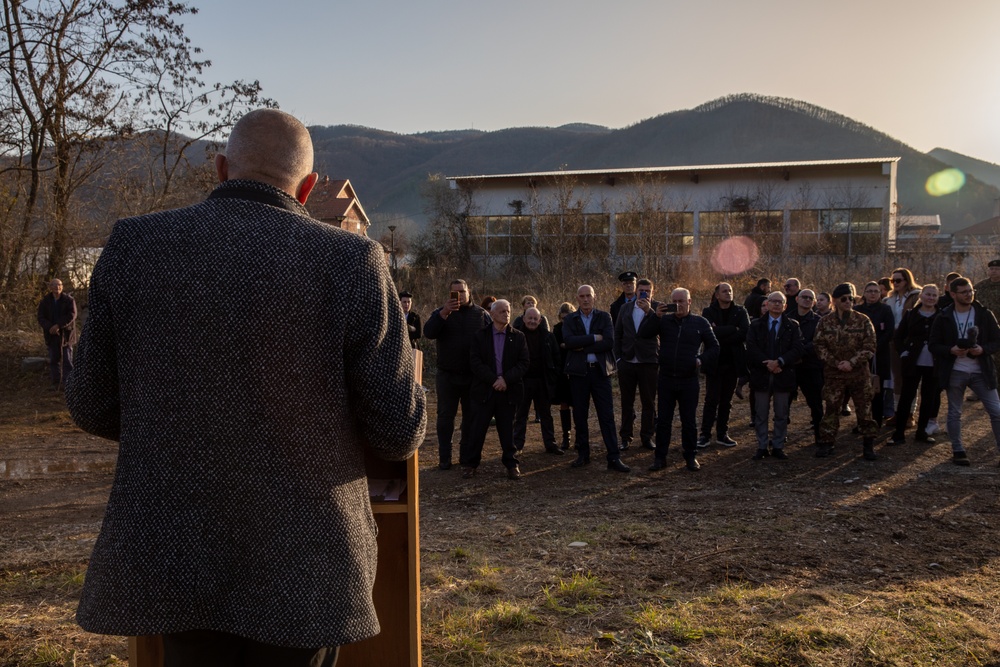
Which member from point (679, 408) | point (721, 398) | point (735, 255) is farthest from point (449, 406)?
point (735, 255)

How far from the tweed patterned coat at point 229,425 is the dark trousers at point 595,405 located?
7.67 meters

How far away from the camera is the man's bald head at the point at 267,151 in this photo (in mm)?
2174

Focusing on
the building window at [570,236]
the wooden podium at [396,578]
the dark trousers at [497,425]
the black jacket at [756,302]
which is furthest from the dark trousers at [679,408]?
the building window at [570,236]

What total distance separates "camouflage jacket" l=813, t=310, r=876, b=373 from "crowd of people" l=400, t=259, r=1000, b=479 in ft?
0.05

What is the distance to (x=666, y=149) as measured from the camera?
6294 inches

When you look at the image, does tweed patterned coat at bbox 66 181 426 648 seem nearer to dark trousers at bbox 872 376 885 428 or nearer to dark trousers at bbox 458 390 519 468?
dark trousers at bbox 458 390 519 468

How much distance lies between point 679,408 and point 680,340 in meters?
0.82

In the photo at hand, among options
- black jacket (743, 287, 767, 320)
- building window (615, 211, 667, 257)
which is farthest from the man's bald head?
building window (615, 211, 667, 257)

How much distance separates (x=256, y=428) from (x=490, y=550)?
4.54 metres

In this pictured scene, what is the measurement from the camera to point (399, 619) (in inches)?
129

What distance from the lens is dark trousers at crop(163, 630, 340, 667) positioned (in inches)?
79.2

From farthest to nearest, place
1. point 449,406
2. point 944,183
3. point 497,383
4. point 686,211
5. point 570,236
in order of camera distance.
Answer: point 944,183, point 686,211, point 570,236, point 449,406, point 497,383

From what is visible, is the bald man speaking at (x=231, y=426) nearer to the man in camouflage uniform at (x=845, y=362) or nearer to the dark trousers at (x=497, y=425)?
the dark trousers at (x=497, y=425)

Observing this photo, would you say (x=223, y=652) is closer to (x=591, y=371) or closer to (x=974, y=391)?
(x=591, y=371)
